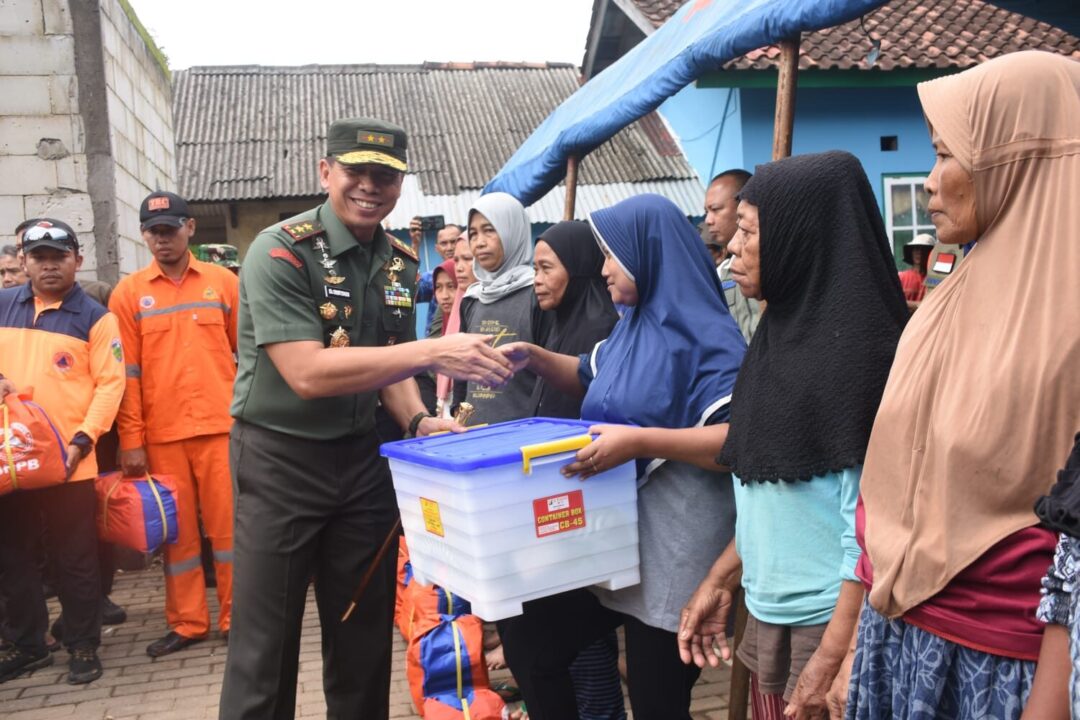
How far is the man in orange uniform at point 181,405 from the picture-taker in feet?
16.9

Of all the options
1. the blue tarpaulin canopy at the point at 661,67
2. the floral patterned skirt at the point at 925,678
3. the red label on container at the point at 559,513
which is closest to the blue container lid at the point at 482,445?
the red label on container at the point at 559,513

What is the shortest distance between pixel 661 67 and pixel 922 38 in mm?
6873

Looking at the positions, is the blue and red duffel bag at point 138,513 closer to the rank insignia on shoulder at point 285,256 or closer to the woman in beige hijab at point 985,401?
the rank insignia on shoulder at point 285,256

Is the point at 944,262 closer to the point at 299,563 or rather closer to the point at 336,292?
the point at 336,292

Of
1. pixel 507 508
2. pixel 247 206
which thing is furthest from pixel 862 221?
pixel 247 206

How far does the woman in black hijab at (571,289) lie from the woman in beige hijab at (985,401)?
190 centimetres

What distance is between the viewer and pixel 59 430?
479cm

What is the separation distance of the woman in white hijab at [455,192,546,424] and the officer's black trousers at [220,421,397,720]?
2.93 feet

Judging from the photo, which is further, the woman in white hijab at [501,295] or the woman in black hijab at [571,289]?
the woman in white hijab at [501,295]

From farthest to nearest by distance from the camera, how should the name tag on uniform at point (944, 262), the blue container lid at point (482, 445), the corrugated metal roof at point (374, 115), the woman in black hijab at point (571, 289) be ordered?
the corrugated metal roof at point (374, 115)
the name tag on uniform at point (944, 262)
the woman in black hijab at point (571, 289)
the blue container lid at point (482, 445)

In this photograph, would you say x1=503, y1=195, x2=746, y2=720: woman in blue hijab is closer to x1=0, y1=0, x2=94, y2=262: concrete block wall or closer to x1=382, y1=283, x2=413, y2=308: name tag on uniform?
x1=382, y1=283, x2=413, y2=308: name tag on uniform

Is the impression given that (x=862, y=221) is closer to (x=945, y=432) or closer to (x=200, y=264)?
(x=945, y=432)

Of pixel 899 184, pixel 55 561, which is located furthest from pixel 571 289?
pixel 899 184

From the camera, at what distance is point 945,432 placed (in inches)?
61.6
